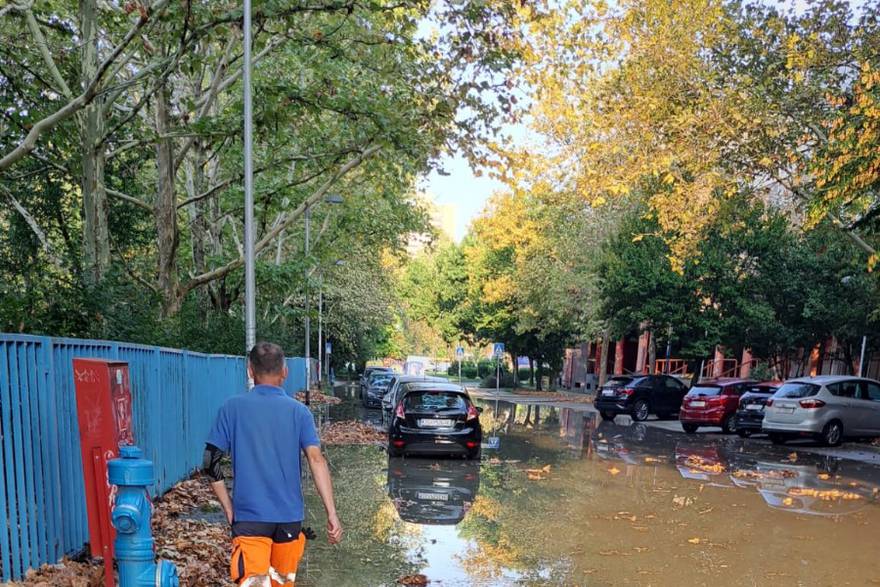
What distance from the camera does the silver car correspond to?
16.6m

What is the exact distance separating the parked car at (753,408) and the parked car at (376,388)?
1256 centimetres

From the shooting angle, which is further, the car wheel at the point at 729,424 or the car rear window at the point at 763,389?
the car wheel at the point at 729,424

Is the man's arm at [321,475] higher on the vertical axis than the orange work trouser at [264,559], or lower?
higher

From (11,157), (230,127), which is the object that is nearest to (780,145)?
(230,127)

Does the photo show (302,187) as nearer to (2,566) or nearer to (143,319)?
(143,319)

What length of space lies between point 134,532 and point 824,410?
1647 cm

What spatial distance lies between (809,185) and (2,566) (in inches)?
659

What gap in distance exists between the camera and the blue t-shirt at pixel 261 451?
A: 388 cm

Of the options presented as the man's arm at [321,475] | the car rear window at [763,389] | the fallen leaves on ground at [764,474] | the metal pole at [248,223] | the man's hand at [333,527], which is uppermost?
the metal pole at [248,223]

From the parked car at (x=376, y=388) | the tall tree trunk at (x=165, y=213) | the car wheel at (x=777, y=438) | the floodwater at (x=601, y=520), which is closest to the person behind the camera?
the floodwater at (x=601, y=520)

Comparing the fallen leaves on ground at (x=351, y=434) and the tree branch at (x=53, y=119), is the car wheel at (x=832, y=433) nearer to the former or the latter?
the fallen leaves on ground at (x=351, y=434)

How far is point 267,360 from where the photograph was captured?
3961mm

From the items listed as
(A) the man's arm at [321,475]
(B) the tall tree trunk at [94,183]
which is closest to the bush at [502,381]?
(B) the tall tree trunk at [94,183]

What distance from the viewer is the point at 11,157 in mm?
8023
